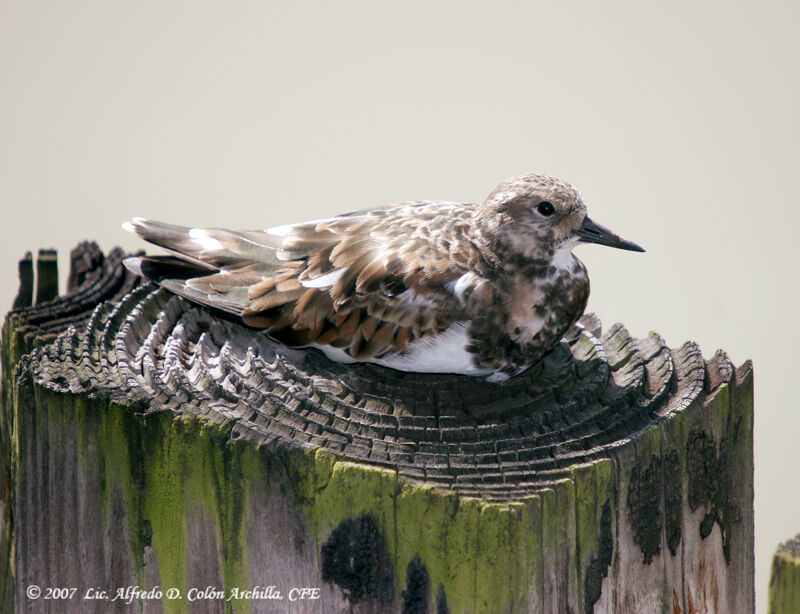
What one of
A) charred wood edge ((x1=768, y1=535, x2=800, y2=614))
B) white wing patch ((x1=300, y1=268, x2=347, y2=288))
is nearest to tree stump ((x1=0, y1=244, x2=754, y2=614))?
white wing patch ((x1=300, y1=268, x2=347, y2=288))

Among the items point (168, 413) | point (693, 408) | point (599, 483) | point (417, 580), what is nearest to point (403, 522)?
point (417, 580)

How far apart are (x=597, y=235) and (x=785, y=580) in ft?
4.41

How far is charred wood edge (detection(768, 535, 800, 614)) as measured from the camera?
263cm

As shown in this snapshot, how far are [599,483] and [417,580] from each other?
541mm

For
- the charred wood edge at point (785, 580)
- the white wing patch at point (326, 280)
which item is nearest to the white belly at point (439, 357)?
the white wing patch at point (326, 280)

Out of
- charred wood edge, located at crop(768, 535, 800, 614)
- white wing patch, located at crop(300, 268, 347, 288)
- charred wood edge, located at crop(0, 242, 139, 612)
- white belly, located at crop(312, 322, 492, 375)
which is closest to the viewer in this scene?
charred wood edge, located at crop(768, 535, 800, 614)

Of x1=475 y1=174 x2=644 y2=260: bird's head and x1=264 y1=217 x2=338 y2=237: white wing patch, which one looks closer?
x1=475 y1=174 x2=644 y2=260: bird's head

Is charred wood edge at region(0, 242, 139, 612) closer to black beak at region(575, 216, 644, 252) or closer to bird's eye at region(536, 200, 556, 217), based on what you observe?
bird's eye at region(536, 200, 556, 217)

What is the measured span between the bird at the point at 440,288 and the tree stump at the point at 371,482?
0.09m

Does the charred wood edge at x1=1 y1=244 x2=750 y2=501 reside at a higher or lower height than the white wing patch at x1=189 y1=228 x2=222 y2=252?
lower

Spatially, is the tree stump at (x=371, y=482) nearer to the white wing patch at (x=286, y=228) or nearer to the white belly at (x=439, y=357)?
the white belly at (x=439, y=357)

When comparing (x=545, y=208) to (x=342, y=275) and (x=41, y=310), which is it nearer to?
(x=342, y=275)

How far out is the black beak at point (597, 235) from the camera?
11.7 feet

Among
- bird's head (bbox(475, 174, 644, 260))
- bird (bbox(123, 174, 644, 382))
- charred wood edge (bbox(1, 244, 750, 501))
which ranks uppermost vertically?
bird's head (bbox(475, 174, 644, 260))
